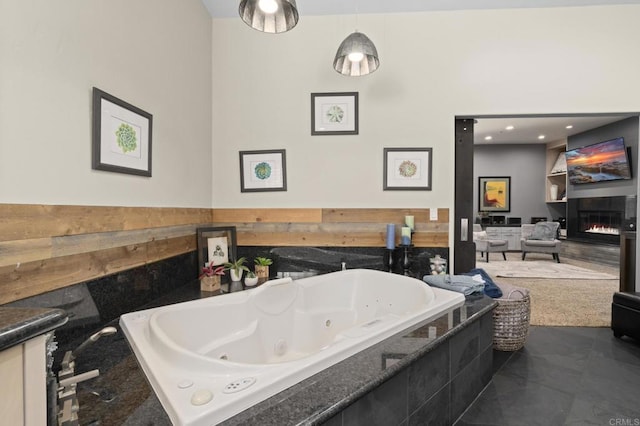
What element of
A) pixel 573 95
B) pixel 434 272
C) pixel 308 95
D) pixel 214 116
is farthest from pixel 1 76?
pixel 573 95

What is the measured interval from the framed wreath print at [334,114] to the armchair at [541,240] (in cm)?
536

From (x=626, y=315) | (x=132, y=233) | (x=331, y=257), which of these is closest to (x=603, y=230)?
(x=626, y=315)

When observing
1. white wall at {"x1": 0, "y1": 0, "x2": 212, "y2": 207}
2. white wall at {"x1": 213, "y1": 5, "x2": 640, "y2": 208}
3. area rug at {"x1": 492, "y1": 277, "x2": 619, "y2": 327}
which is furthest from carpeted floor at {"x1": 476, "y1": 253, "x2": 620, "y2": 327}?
white wall at {"x1": 0, "y1": 0, "x2": 212, "y2": 207}

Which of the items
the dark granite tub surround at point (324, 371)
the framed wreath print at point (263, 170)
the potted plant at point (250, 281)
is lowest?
the dark granite tub surround at point (324, 371)

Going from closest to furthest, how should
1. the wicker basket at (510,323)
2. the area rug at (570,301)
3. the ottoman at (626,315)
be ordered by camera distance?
the wicker basket at (510,323), the ottoman at (626,315), the area rug at (570,301)

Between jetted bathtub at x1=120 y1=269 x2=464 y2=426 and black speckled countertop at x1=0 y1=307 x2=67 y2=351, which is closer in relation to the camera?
black speckled countertop at x1=0 y1=307 x2=67 y2=351

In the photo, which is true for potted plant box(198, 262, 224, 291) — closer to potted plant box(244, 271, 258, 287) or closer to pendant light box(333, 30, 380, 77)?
potted plant box(244, 271, 258, 287)

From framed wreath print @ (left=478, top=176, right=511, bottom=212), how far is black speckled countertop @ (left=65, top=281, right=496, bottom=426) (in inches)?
280

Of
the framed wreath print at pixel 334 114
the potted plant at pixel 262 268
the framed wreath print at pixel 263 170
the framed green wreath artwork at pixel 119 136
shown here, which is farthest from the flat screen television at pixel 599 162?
the framed green wreath artwork at pixel 119 136

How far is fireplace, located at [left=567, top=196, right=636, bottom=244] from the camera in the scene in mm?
5086

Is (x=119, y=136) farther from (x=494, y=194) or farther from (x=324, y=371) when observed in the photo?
(x=494, y=194)

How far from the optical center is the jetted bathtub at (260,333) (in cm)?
86

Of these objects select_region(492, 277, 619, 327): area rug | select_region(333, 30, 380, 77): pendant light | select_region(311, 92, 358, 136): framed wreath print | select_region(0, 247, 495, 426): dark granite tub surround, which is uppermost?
select_region(333, 30, 380, 77): pendant light

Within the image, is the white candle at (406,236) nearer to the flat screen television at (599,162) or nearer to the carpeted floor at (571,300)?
the carpeted floor at (571,300)
